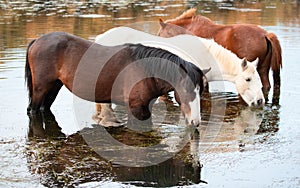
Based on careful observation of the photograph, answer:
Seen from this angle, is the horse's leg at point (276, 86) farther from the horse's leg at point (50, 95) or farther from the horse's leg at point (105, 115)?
the horse's leg at point (50, 95)

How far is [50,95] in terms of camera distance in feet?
24.0

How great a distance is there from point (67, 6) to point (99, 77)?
16.6m

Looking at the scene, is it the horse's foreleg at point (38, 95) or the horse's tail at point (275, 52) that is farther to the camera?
the horse's tail at point (275, 52)

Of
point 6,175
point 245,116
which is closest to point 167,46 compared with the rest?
point 245,116

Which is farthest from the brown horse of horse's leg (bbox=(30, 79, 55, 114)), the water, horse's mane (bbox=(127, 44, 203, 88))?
horse's leg (bbox=(30, 79, 55, 114))

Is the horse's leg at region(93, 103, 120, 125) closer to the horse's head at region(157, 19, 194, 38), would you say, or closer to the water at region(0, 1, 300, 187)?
the water at region(0, 1, 300, 187)

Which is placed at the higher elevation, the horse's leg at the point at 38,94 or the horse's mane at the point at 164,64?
the horse's mane at the point at 164,64

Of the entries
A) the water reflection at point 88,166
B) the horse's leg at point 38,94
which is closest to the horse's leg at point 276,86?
the water reflection at point 88,166

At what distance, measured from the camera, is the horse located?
20.0 ft

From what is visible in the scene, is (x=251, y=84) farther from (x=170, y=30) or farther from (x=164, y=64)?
(x=170, y=30)

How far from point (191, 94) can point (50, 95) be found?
232 centimetres

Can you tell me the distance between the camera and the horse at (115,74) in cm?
609

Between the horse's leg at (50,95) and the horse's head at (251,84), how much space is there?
8.99ft

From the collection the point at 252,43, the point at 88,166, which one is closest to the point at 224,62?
the point at 252,43
